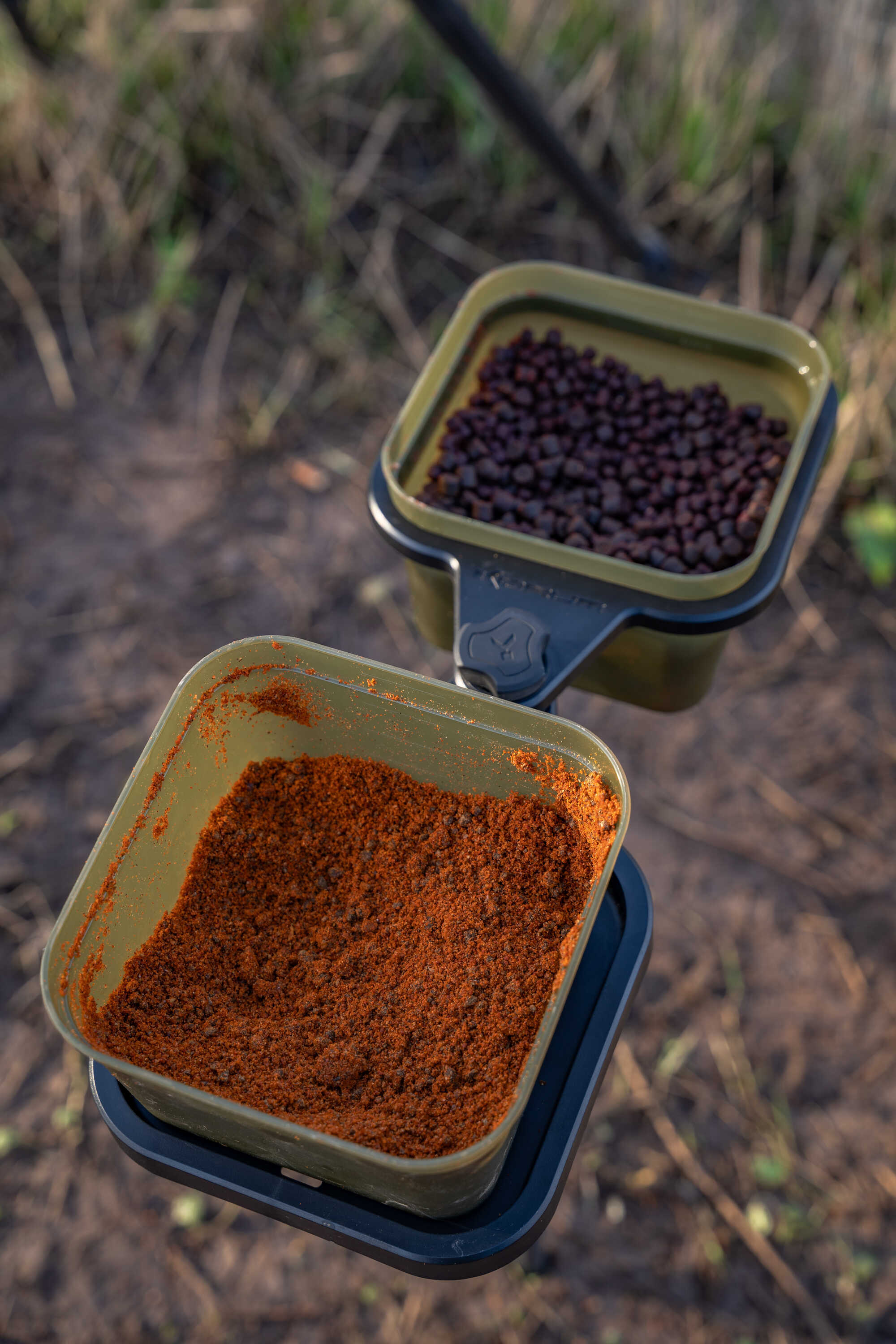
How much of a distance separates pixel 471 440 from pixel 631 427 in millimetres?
207

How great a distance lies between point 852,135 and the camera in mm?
2559

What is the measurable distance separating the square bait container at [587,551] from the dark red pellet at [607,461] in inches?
1.4

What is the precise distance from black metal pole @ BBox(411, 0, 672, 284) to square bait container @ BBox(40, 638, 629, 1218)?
1074 millimetres

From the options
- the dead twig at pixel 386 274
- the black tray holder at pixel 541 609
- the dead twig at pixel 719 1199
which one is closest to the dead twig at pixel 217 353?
the dead twig at pixel 386 274

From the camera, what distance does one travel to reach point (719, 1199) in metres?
1.83

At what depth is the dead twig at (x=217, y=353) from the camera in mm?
2645

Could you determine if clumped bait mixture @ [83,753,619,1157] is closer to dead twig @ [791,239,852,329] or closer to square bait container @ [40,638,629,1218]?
square bait container @ [40,638,629,1218]

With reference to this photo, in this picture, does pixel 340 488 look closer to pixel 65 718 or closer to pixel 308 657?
pixel 65 718

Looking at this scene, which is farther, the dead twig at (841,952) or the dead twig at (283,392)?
the dead twig at (283,392)

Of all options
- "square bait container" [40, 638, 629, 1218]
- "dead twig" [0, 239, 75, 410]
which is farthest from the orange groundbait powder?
"dead twig" [0, 239, 75, 410]

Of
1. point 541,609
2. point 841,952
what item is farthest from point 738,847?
point 541,609

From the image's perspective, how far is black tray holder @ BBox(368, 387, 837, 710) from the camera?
3.57 feet

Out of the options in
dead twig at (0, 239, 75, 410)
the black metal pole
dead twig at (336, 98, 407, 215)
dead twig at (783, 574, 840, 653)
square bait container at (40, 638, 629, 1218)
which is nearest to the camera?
square bait container at (40, 638, 629, 1218)

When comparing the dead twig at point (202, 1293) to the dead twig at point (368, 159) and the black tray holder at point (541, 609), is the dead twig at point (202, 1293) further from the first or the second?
the dead twig at point (368, 159)
